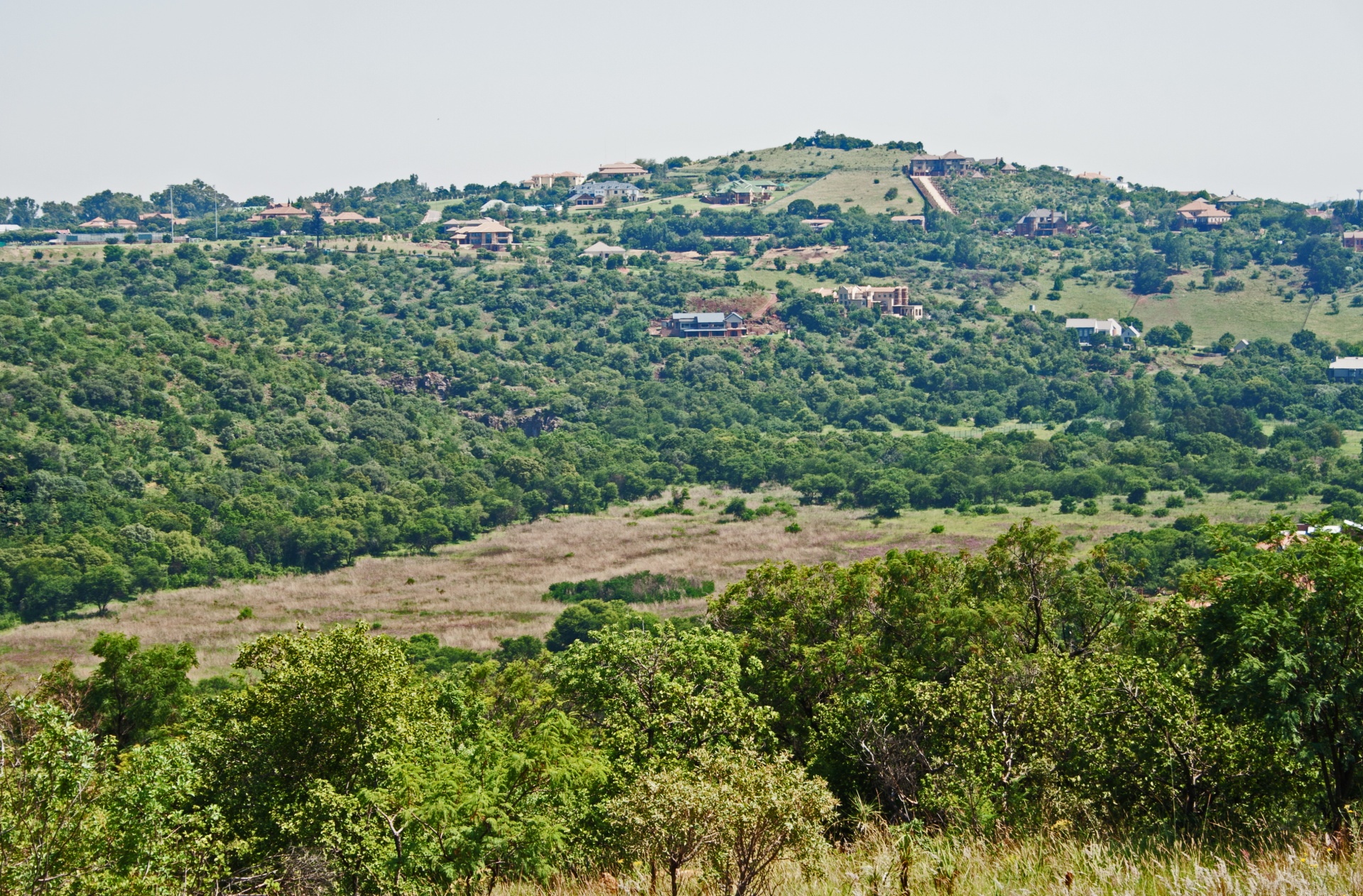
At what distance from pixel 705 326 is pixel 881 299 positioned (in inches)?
800

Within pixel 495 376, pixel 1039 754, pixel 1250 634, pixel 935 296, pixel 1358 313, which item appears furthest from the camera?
pixel 935 296

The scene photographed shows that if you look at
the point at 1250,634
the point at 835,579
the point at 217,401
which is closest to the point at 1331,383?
the point at 217,401

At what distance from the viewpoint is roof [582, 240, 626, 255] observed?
137500 mm

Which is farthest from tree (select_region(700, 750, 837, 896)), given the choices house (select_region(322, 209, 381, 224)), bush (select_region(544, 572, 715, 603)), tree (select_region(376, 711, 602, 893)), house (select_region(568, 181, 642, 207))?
house (select_region(568, 181, 642, 207))

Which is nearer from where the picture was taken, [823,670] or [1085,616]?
[823,670]

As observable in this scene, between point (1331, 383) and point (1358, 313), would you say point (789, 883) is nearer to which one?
point (1331, 383)

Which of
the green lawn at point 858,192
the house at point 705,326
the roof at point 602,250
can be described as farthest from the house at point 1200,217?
the roof at point 602,250

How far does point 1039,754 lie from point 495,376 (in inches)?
3425

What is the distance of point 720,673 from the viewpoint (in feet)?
65.9

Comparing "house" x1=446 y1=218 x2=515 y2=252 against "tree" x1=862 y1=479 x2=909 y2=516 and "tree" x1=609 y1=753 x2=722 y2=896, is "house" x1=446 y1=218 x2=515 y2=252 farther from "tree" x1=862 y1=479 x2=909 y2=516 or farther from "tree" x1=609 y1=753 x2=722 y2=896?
"tree" x1=609 y1=753 x2=722 y2=896

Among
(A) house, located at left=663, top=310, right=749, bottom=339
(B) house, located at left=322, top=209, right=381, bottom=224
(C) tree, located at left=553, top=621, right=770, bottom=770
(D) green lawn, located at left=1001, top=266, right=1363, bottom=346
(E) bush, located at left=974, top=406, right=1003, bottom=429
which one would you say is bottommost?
(E) bush, located at left=974, top=406, right=1003, bottom=429

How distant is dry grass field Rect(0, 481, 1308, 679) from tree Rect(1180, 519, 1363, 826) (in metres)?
32.2

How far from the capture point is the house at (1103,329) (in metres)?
117

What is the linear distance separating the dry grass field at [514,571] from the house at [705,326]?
4357 centimetres
